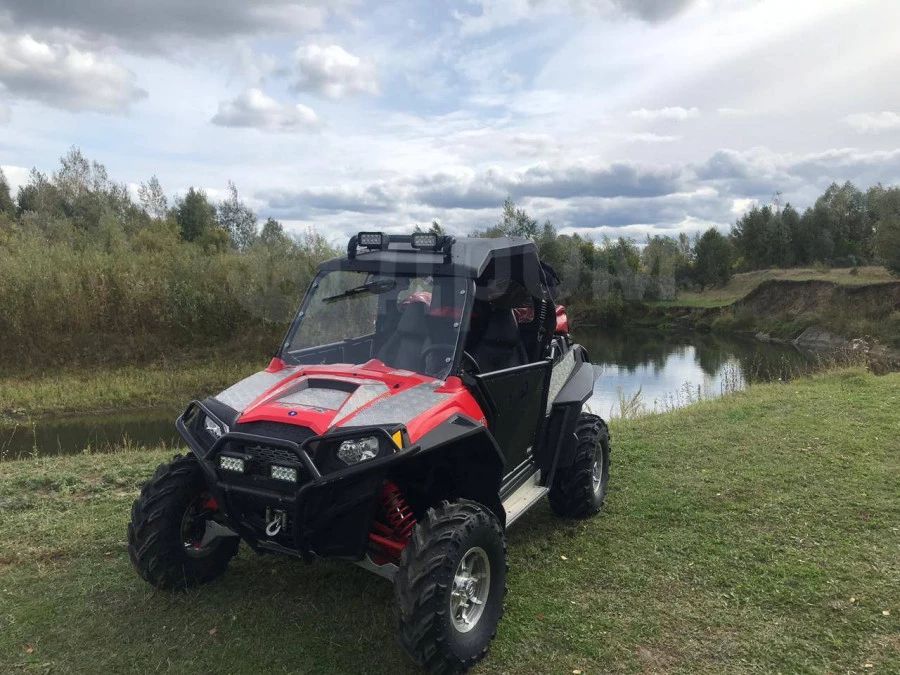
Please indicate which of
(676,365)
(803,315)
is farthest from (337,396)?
(803,315)

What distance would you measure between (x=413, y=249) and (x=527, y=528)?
94.9 inches

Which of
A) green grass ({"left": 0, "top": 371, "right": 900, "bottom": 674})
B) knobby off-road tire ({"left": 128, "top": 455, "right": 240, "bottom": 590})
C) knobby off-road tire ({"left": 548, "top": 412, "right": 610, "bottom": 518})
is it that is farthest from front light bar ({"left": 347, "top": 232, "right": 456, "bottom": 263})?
green grass ({"left": 0, "top": 371, "right": 900, "bottom": 674})

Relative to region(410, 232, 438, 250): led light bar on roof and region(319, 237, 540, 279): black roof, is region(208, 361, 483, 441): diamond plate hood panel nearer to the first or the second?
region(319, 237, 540, 279): black roof

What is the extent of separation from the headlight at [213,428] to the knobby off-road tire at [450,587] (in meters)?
1.18

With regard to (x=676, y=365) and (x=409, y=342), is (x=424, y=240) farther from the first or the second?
(x=676, y=365)

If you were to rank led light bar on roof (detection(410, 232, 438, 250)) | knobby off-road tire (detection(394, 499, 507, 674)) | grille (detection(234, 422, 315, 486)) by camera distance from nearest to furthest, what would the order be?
knobby off-road tire (detection(394, 499, 507, 674))
grille (detection(234, 422, 315, 486))
led light bar on roof (detection(410, 232, 438, 250))

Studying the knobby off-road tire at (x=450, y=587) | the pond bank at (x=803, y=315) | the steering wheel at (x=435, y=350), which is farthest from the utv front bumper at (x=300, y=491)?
the pond bank at (x=803, y=315)

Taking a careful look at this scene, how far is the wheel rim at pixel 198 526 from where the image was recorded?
4.19 meters

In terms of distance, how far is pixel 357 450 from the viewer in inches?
134

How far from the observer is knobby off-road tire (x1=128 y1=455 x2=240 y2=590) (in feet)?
13.1

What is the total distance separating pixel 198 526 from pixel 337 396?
52.9 inches

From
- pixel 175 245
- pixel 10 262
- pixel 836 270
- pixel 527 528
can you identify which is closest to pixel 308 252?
pixel 175 245

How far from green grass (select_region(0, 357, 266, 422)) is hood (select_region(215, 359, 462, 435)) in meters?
14.1

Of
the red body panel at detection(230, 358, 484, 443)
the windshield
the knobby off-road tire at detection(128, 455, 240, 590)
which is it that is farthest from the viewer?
the windshield
